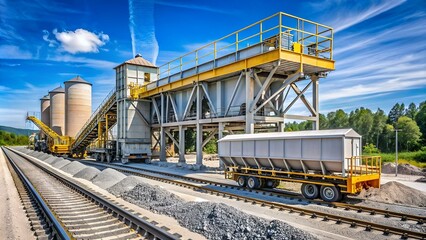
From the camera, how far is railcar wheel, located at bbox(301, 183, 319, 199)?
39.1 feet

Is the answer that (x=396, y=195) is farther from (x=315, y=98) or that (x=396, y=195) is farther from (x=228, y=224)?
(x=315, y=98)

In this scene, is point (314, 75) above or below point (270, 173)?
above

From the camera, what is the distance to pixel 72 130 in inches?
1861

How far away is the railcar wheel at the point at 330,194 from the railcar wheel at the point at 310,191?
22cm

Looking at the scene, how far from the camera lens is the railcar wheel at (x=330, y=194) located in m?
11.4

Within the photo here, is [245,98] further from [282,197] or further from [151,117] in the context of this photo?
[151,117]

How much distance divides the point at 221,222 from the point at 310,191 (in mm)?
5457

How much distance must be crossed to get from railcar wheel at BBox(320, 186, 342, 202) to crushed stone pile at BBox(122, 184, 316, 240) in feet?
13.9

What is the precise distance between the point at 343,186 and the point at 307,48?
10.8 meters

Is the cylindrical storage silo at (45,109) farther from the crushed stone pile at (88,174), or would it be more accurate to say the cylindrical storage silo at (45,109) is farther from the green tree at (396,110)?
the green tree at (396,110)

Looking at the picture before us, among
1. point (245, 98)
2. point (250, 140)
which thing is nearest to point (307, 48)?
point (245, 98)

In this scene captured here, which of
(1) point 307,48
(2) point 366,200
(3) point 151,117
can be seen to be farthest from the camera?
(3) point 151,117

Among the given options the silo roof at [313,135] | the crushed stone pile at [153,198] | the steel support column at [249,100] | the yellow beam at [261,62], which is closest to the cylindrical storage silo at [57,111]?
the yellow beam at [261,62]

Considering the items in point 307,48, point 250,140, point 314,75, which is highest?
point 307,48
